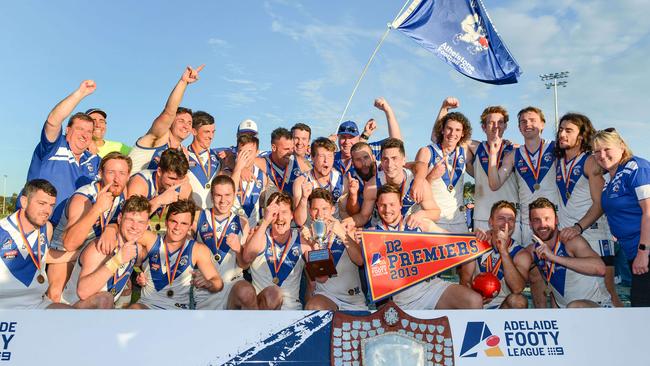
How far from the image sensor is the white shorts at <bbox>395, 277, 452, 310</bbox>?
4641 mm

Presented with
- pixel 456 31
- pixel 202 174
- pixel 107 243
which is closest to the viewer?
pixel 107 243

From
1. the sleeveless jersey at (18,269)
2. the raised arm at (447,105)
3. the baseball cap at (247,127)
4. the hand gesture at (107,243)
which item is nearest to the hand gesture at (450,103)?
the raised arm at (447,105)

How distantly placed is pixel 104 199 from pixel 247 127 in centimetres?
255

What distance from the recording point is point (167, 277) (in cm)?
467

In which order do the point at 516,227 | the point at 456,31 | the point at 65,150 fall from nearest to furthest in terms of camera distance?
the point at 516,227
the point at 65,150
the point at 456,31

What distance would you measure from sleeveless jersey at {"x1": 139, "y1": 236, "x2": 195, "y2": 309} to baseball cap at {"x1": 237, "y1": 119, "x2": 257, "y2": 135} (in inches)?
99.1

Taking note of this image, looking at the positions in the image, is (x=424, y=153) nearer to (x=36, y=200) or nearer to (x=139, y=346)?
(x=139, y=346)

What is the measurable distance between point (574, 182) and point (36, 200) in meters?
5.89

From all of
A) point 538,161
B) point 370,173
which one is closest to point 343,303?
point 370,173

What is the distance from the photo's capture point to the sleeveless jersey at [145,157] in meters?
6.00

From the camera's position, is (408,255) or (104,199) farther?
(104,199)

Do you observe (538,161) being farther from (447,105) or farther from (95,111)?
Result: (95,111)

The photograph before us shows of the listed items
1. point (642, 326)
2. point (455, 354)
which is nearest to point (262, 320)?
point (455, 354)

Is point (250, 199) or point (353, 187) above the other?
point (353, 187)
